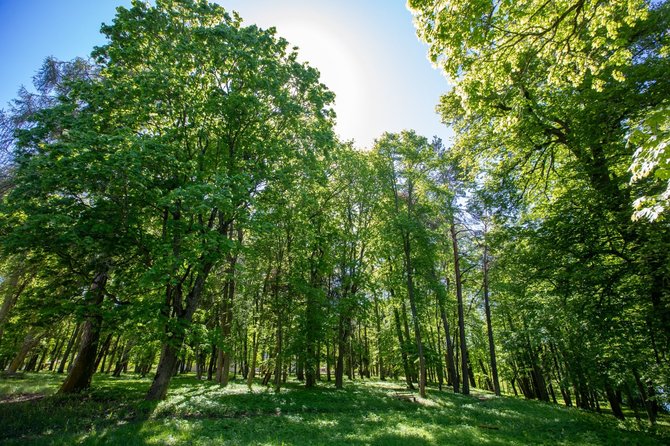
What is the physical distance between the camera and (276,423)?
35.7 ft

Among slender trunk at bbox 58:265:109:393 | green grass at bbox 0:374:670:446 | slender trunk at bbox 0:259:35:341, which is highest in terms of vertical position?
→ slender trunk at bbox 0:259:35:341

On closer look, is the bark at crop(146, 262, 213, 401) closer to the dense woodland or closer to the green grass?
the dense woodland

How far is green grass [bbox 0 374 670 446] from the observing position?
8422mm

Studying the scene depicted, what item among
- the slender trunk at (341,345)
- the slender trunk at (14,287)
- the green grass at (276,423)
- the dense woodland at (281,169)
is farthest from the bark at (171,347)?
the slender trunk at (341,345)

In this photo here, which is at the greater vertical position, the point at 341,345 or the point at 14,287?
the point at 14,287

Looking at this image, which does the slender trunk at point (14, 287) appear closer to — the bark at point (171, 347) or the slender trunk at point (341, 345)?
the bark at point (171, 347)

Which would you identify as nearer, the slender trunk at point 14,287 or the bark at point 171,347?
the bark at point 171,347

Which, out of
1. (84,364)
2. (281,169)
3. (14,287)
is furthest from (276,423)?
(14,287)

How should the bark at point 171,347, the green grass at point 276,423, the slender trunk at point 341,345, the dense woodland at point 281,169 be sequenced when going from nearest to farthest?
the dense woodland at point 281,169 < the green grass at point 276,423 < the bark at point 171,347 < the slender trunk at point 341,345

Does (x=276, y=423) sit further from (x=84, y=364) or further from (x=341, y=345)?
(x=341, y=345)

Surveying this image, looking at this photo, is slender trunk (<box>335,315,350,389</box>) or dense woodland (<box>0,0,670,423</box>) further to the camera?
slender trunk (<box>335,315,350,389</box>)

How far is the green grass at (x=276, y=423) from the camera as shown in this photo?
27.6 feet

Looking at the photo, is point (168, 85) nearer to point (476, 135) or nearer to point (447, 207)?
point (476, 135)

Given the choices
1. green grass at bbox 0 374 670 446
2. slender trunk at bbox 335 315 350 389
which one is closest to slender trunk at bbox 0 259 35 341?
green grass at bbox 0 374 670 446
